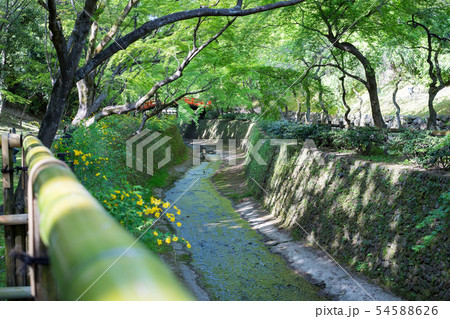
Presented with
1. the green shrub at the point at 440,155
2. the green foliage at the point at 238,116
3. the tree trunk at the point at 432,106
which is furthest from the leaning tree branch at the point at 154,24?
the green foliage at the point at 238,116

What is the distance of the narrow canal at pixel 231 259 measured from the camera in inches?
288

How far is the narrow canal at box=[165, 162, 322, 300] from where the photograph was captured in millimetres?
7313

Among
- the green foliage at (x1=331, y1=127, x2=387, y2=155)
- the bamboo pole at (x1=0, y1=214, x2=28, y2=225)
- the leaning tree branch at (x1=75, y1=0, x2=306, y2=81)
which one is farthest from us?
the green foliage at (x1=331, y1=127, x2=387, y2=155)

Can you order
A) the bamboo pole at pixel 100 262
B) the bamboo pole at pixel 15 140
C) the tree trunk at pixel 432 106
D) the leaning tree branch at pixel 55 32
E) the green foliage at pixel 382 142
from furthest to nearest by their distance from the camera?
the tree trunk at pixel 432 106 → the green foliage at pixel 382 142 → the leaning tree branch at pixel 55 32 → the bamboo pole at pixel 15 140 → the bamboo pole at pixel 100 262

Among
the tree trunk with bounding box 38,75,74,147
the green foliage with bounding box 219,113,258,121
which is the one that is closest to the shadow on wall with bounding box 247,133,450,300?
the tree trunk with bounding box 38,75,74,147

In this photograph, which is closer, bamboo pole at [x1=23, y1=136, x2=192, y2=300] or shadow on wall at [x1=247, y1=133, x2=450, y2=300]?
bamboo pole at [x1=23, y1=136, x2=192, y2=300]

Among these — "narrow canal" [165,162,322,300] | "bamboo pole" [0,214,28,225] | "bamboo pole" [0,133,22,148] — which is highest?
"bamboo pole" [0,133,22,148]

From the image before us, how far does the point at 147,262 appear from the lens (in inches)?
28.3

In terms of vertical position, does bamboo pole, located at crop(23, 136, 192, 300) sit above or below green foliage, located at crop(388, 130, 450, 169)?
above

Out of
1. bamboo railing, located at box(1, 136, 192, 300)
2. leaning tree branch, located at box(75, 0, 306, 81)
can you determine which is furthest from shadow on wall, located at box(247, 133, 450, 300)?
bamboo railing, located at box(1, 136, 192, 300)

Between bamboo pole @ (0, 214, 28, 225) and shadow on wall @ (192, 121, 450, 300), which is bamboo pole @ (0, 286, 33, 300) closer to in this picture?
bamboo pole @ (0, 214, 28, 225)

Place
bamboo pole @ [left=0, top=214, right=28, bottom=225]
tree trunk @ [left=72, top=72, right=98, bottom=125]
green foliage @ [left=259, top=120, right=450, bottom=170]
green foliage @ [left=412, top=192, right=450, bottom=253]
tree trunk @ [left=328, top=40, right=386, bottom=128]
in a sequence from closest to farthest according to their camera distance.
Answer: bamboo pole @ [left=0, top=214, right=28, bottom=225]
green foliage @ [left=412, top=192, right=450, bottom=253]
green foliage @ [left=259, top=120, right=450, bottom=170]
tree trunk @ [left=72, top=72, right=98, bottom=125]
tree trunk @ [left=328, top=40, right=386, bottom=128]

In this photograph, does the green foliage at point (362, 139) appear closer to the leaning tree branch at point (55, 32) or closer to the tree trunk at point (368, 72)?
the tree trunk at point (368, 72)

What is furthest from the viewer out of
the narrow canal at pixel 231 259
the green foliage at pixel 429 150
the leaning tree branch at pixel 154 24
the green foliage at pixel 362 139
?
A: the green foliage at pixel 362 139
